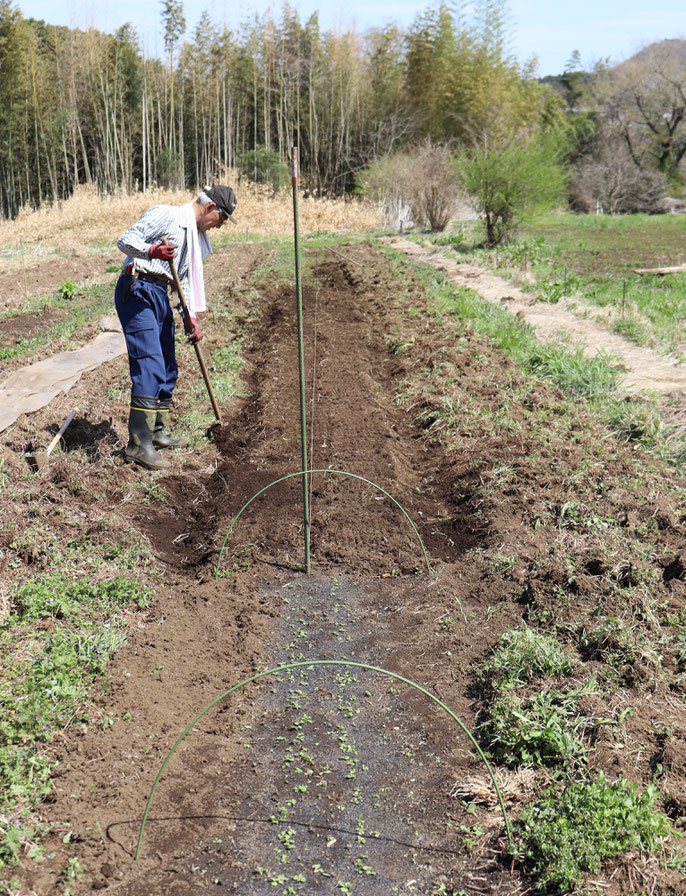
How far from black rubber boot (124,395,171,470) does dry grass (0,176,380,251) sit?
15.8m

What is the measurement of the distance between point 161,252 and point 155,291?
30 centimetres

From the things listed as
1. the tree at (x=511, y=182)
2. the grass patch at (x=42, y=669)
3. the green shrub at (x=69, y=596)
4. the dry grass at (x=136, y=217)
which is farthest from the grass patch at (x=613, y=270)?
the grass patch at (x=42, y=669)

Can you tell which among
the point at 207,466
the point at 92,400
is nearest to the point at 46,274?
the point at 92,400

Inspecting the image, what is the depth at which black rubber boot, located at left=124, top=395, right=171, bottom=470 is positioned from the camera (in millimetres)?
5207

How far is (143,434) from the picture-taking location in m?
5.29

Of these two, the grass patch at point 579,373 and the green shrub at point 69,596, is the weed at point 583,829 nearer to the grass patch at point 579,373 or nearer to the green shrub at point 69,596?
the green shrub at point 69,596

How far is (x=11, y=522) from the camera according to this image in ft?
13.5

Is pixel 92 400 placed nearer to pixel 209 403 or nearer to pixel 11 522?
pixel 209 403

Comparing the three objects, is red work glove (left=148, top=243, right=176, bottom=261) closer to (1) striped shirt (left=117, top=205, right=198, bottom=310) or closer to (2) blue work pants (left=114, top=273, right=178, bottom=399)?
(1) striped shirt (left=117, top=205, right=198, bottom=310)

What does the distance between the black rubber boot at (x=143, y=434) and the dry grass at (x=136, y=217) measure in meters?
15.8

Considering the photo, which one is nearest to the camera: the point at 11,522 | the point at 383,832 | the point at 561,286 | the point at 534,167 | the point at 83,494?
the point at 383,832

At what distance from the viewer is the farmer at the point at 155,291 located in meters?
4.95

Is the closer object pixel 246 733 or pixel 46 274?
pixel 246 733

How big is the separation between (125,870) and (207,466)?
3.38m
